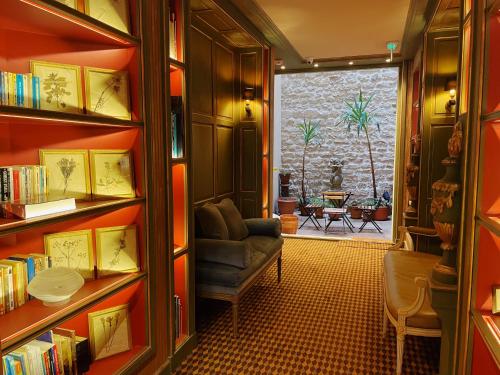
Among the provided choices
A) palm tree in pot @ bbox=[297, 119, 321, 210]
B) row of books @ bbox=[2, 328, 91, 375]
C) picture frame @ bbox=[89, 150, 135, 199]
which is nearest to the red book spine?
picture frame @ bbox=[89, 150, 135, 199]

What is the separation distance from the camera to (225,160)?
4668mm

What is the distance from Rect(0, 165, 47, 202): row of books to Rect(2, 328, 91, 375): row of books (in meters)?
0.63

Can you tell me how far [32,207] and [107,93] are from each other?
75cm

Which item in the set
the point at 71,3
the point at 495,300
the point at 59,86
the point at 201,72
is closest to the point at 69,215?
the point at 59,86

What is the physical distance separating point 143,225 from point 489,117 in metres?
1.81

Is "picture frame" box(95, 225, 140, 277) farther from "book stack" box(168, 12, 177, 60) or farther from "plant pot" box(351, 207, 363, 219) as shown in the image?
"plant pot" box(351, 207, 363, 219)

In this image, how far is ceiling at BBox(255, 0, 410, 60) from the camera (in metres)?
3.62

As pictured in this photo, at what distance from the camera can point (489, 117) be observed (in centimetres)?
160

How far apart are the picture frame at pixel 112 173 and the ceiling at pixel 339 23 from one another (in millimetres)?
2379

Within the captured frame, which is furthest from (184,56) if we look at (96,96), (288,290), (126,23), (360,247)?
(360,247)

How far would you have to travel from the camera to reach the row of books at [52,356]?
1.51 meters

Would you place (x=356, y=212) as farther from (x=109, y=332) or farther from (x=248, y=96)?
(x=109, y=332)

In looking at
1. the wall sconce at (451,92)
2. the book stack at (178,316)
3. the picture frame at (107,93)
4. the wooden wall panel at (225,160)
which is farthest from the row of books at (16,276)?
the wall sconce at (451,92)

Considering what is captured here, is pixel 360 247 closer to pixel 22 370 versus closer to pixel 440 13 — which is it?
pixel 440 13
